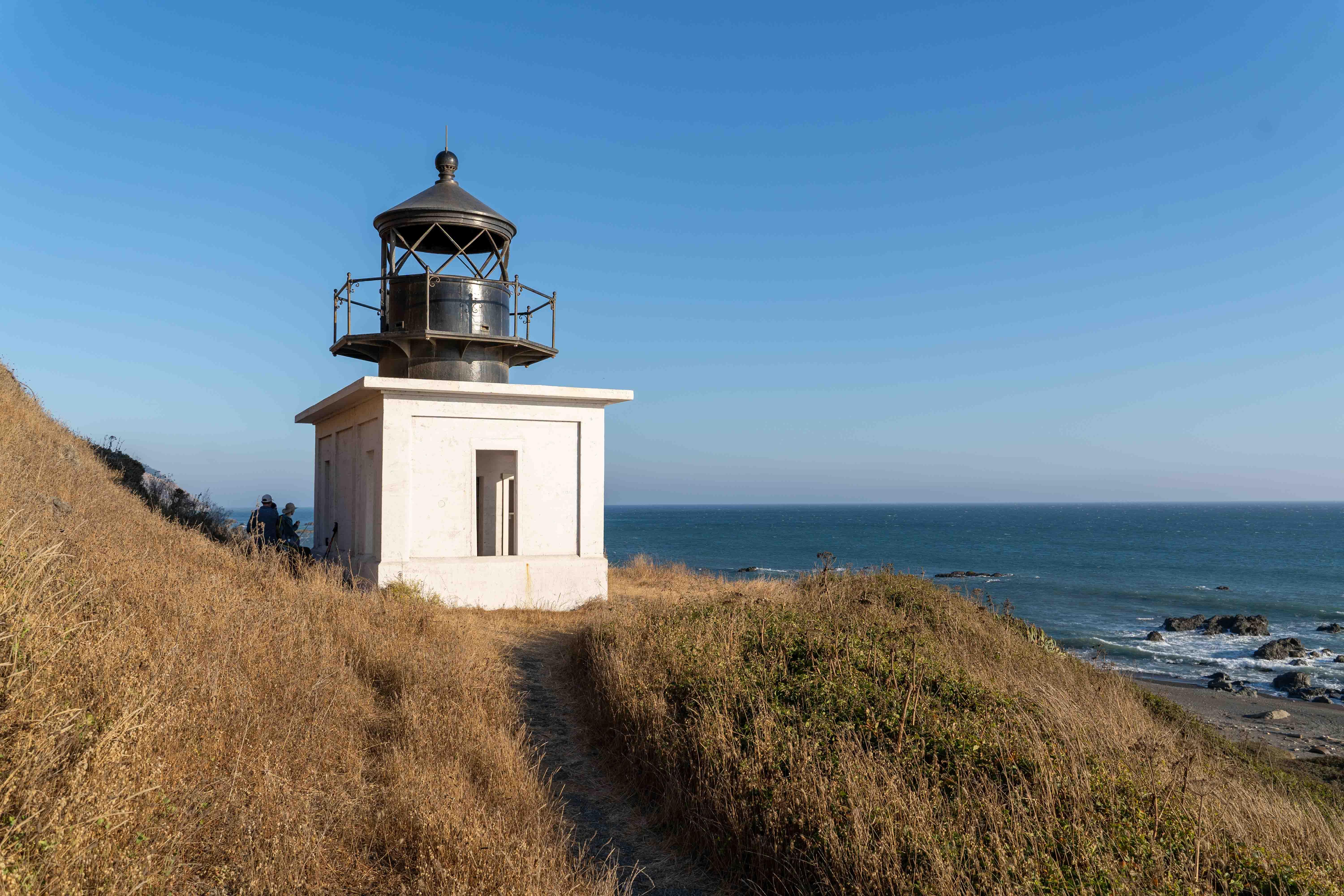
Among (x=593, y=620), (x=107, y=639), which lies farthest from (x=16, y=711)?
(x=593, y=620)

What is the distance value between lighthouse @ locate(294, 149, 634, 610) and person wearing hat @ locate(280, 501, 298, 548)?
1.83m

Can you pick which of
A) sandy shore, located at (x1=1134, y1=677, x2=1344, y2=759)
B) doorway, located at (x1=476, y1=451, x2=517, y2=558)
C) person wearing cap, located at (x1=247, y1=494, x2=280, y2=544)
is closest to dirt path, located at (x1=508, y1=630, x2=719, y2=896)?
doorway, located at (x1=476, y1=451, x2=517, y2=558)

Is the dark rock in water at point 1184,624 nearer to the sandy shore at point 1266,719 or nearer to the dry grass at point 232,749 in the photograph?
the sandy shore at point 1266,719

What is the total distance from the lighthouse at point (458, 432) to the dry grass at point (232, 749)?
4.07 m

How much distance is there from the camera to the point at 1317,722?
682 inches

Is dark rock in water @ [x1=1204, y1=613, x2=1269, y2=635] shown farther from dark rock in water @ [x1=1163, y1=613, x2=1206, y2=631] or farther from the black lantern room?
the black lantern room

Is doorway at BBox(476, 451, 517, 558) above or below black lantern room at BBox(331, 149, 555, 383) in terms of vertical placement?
below

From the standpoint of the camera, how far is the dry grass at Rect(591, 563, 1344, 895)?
3941 mm

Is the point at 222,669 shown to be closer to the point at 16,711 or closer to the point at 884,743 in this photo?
the point at 16,711

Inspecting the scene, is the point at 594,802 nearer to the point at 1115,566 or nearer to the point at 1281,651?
the point at 1281,651

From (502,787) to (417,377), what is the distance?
8805 millimetres

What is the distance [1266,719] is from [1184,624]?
14.6 metres

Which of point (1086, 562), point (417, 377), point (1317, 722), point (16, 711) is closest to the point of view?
point (16, 711)

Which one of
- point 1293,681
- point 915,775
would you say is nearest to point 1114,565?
point 1293,681
